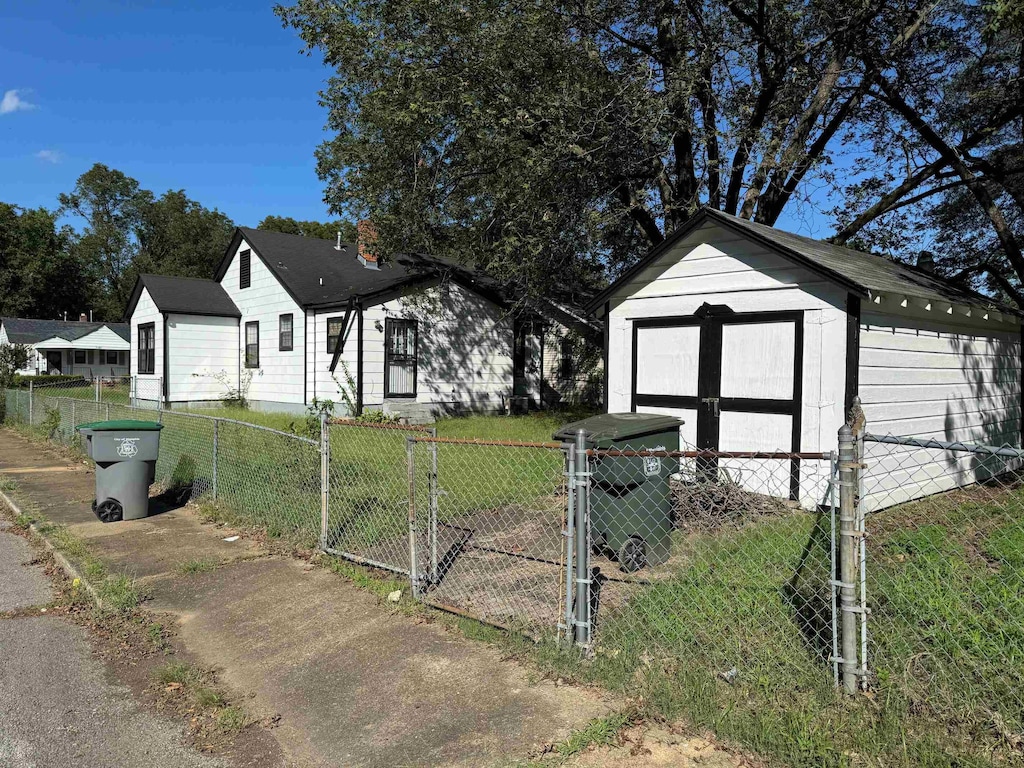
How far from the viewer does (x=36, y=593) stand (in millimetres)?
5438

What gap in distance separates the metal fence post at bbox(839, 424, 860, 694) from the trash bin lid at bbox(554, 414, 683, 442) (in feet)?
8.37

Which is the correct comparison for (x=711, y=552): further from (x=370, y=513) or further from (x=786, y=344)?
(x=370, y=513)

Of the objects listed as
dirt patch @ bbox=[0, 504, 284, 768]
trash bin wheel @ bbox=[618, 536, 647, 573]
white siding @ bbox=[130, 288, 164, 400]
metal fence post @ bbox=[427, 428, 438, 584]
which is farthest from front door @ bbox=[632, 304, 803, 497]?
white siding @ bbox=[130, 288, 164, 400]

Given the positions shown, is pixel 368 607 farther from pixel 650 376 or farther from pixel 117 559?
pixel 650 376

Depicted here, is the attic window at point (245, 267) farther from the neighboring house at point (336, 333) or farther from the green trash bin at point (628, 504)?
the green trash bin at point (628, 504)

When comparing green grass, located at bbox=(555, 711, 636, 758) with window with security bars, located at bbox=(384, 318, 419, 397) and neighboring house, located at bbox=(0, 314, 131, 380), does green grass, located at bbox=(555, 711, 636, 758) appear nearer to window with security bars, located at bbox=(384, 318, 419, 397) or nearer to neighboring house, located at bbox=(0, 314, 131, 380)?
window with security bars, located at bbox=(384, 318, 419, 397)

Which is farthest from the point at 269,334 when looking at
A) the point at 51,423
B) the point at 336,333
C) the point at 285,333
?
the point at 51,423

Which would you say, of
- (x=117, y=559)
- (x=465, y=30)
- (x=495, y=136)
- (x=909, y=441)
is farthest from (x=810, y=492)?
(x=465, y=30)

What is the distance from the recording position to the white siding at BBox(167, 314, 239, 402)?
20.1m

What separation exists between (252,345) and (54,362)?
32306 millimetres

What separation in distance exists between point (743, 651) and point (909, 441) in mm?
1498

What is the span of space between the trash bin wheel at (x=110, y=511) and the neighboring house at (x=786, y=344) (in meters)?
6.05

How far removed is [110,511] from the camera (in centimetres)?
753

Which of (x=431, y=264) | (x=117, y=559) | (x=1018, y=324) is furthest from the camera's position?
(x=431, y=264)
